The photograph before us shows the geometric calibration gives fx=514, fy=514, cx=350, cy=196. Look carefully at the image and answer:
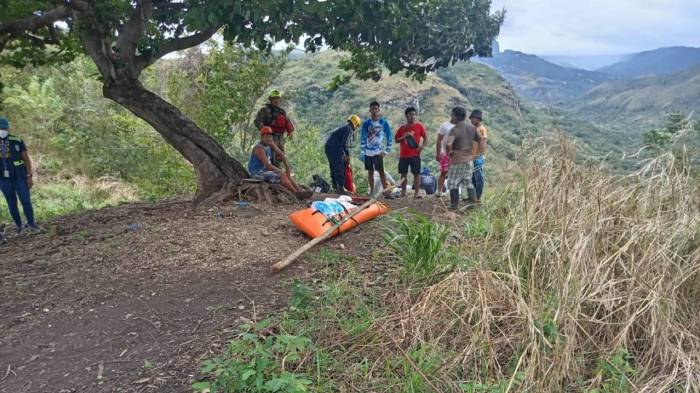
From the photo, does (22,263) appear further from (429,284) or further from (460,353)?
(460,353)

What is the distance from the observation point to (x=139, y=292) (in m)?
4.15

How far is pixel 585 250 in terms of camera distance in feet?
10.3

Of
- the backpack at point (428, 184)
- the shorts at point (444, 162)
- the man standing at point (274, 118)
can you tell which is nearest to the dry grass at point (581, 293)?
the shorts at point (444, 162)

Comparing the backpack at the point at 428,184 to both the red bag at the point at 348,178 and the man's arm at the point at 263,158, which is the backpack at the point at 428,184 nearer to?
the red bag at the point at 348,178

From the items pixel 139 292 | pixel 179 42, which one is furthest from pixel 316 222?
pixel 179 42

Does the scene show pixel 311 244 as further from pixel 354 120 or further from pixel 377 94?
pixel 377 94

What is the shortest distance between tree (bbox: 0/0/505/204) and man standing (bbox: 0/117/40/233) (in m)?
1.19

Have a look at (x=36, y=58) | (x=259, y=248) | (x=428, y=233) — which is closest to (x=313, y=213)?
(x=259, y=248)

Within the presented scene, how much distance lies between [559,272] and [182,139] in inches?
203

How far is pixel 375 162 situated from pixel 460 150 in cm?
171

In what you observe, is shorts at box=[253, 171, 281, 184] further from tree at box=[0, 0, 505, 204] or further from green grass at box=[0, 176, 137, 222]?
green grass at box=[0, 176, 137, 222]

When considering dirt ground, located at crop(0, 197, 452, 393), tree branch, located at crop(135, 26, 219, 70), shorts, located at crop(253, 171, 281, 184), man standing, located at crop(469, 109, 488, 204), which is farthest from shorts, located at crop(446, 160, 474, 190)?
tree branch, located at crop(135, 26, 219, 70)

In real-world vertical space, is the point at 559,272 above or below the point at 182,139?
below

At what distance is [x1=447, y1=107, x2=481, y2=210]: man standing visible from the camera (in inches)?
246
